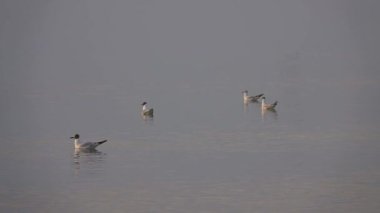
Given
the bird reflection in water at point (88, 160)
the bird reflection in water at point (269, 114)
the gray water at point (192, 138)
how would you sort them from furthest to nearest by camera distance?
1. the bird reflection in water at point (269, 114)
2. the bird reflection in water at point (88, 160)
3. the gray water at point (192, 138)

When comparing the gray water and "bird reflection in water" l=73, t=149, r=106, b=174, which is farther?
"bird reflection in water" l=73, t=149, r=106, b=174

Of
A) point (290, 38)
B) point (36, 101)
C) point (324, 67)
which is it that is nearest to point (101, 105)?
point (36, 101)

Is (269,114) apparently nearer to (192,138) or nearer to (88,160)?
(192,138)

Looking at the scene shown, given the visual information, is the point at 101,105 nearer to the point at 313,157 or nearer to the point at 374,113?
the point at 374,113

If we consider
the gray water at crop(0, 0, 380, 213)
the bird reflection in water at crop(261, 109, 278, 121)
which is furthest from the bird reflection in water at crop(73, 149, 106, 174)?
the bird reflection in water at crop(261, 109, 278, 121)

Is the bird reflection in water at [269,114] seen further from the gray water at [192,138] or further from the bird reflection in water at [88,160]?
the bird reflection in water at [88,160]

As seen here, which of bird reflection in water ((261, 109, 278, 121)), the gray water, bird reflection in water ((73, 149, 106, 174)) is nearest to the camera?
the gray water

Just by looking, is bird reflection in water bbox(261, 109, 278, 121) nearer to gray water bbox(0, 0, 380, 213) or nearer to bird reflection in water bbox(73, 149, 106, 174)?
gray water bbox(0, 0, 380, 213)

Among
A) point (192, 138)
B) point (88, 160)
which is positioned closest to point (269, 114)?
point (192, 138)

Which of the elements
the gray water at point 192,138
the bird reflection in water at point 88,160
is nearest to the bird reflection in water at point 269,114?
the gray water at point 192,138

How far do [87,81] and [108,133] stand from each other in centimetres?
2859

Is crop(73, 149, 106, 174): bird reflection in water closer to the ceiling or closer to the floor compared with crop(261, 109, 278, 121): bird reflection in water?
closer to the floor

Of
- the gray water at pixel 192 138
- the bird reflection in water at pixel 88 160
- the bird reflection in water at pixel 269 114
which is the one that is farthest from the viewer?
the bird reflection in water at pixel 269 114

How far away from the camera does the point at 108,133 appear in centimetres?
4166
